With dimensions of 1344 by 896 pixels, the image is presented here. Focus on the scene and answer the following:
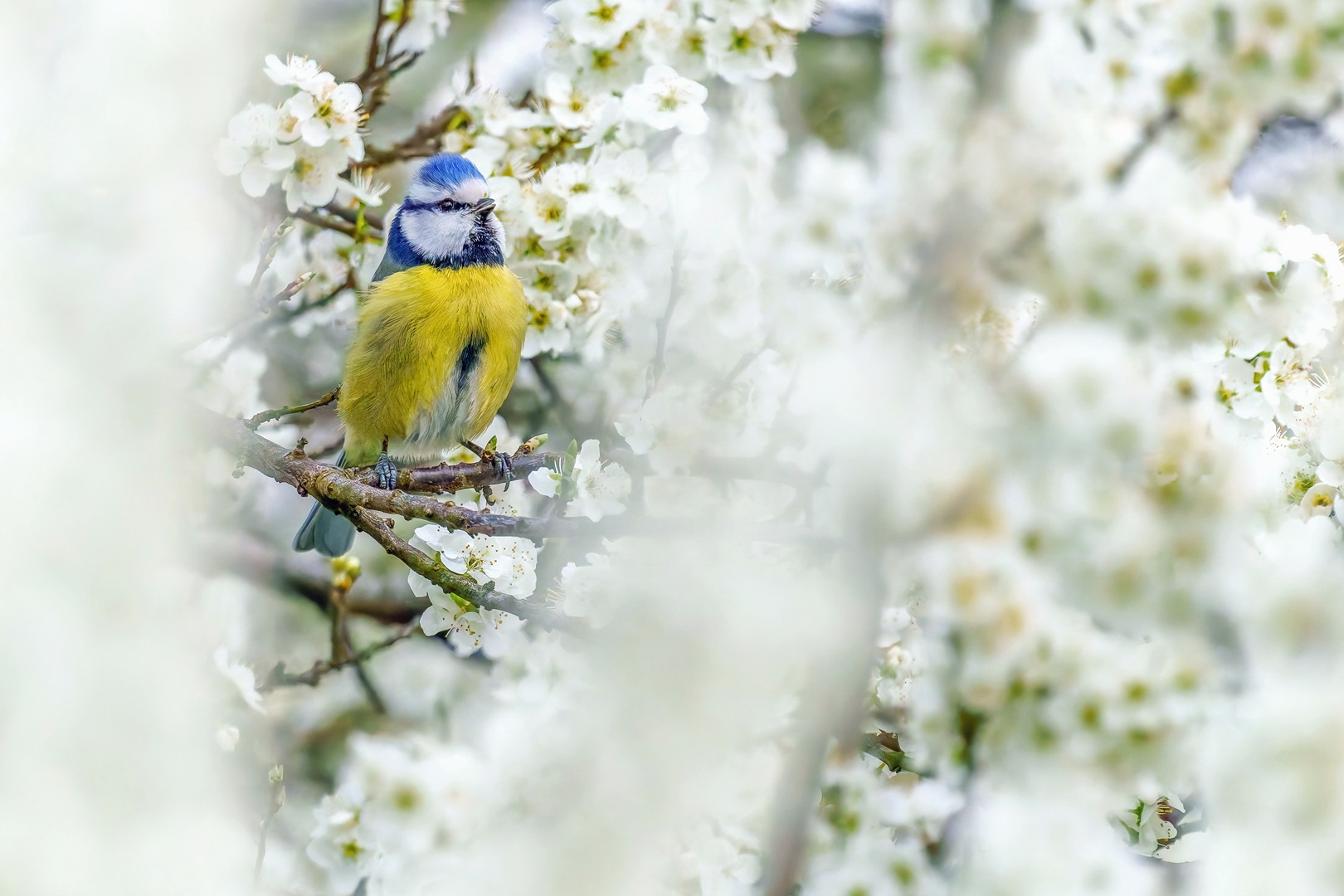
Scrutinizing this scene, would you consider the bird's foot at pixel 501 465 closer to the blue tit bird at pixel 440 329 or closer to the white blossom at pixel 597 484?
the white blossom at pixel 597 484

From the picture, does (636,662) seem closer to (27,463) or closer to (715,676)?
(715,676)

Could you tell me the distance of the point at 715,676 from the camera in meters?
1.10

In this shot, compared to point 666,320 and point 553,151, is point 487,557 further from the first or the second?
point 553,151

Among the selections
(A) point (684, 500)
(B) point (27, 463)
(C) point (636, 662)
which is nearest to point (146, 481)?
(B) point (27, 463)

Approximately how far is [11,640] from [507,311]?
1643mm

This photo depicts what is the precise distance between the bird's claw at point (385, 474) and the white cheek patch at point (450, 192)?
50 centimetres

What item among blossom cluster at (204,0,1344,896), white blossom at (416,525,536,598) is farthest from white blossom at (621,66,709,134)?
white blossom at (416,525,536,598)

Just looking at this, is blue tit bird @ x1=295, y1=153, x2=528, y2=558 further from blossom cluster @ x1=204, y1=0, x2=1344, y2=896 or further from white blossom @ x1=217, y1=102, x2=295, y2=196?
white blossom @ x1=217, y1=102, x2=295, y2=196

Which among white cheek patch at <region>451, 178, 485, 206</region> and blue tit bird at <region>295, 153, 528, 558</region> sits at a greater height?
white cheek patch at <region>451, 178, 485, 206</region>

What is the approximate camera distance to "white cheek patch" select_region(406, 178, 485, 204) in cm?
211

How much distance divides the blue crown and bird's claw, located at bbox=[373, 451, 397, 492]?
52cm

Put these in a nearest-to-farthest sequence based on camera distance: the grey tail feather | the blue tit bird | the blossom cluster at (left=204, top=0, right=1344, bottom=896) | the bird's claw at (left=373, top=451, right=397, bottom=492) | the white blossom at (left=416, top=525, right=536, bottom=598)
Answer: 1. the blossom cluster at (left=204, top=0, right=1344, bottom=896)
2. the white blossom at (left=416, top=525, right=536, bottom=598)
3. the bird's claw at (left=373, top=451, right=397, bottom=492)
4. the blue tit bird
5. the grey tail feather

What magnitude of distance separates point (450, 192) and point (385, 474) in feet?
1.84

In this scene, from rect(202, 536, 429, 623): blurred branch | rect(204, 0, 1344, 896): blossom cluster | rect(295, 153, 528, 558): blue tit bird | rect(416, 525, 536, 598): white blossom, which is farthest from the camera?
rect(202, 536, 429, 623): blurred branch
